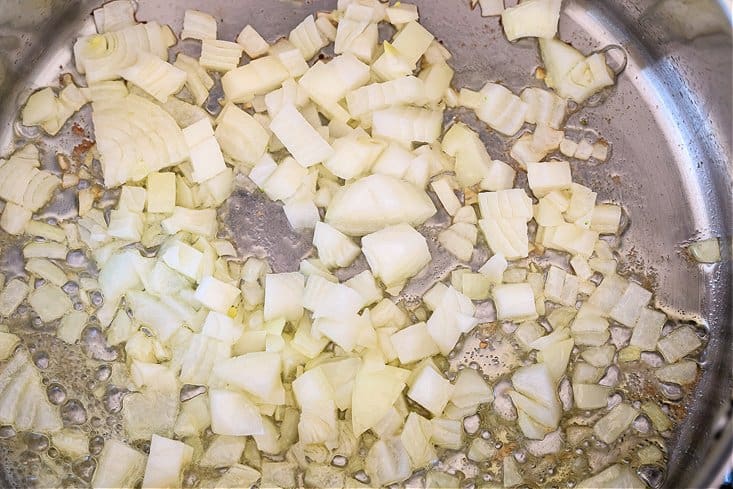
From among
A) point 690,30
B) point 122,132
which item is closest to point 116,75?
point 122,132

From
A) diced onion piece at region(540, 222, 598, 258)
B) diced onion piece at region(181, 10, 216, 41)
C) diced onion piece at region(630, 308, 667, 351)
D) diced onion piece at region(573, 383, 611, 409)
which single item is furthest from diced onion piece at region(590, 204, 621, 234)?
diced onion piece at region(181, 10, 216, 41)

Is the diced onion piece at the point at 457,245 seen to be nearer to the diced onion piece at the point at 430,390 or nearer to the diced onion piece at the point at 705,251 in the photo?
the diced onion piece at the point at 430,390

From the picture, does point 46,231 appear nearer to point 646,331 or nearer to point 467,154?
point 467,154

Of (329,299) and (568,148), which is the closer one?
(329,299)

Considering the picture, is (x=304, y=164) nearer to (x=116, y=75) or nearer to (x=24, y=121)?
(x=116, y=75)

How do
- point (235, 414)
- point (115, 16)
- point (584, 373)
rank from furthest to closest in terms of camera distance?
point (115, 16) < point (584, 373) < point (235, 414)

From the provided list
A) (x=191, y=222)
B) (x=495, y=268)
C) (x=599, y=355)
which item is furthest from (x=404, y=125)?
(x=599, y=355)

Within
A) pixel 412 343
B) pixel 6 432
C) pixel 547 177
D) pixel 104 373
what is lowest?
pixel 6 432
